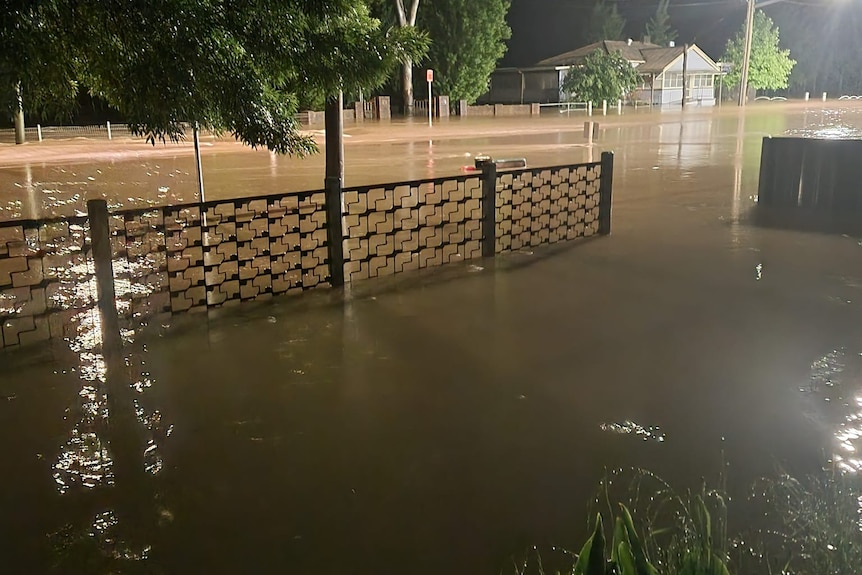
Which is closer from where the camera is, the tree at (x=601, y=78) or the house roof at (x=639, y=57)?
the tree at (x=601, y=78)

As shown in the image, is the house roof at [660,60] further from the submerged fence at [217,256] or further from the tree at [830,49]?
the submerged fence at [217,256]

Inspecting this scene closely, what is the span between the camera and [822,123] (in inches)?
1478

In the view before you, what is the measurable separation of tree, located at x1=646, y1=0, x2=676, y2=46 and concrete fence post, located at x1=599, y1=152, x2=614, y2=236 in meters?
69.5

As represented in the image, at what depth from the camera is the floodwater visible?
13.0 ft

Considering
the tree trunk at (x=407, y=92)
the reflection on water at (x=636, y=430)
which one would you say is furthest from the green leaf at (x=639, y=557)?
the tree trunk at (x=407, y=92)

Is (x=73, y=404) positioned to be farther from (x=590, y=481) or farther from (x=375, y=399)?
(x=590, y=481)

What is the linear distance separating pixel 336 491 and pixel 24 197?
45.2ft

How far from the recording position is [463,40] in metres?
46.5

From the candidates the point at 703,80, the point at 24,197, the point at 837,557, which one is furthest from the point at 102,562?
the point at 703,80

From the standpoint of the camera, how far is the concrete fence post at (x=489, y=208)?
914 centimetres

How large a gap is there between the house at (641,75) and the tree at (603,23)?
7765mm

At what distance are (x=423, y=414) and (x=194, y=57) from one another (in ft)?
8.49

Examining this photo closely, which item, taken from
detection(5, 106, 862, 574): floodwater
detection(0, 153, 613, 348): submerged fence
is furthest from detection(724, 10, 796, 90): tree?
detection(5, 106, 862, 574): floodwater

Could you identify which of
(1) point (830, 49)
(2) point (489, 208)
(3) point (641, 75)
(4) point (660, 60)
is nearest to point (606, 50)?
(3) point (641, 75)
